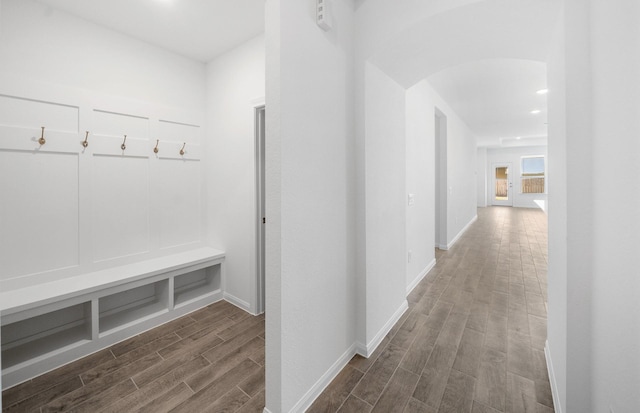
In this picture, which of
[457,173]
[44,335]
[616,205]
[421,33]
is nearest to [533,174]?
[457,173]

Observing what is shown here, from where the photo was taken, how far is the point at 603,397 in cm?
101

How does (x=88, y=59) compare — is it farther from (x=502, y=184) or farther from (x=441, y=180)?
(x=502, y=184)

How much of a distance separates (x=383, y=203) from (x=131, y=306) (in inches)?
107

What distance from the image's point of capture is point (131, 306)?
2580 mm

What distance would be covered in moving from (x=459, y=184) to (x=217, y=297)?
18.8 feet

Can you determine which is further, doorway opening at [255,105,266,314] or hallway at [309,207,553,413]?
doorway opening at [255,105,266,314]

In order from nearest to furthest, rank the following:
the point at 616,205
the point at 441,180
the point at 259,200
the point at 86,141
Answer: the point at 616,205, the point at 86,141, the point at 259,200, the point at 441,180

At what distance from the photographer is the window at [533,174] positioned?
11203mm

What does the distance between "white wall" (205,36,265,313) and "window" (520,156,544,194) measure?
42.8ft

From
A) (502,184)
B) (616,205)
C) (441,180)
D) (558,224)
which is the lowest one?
(558,224)

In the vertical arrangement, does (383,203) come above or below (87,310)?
above

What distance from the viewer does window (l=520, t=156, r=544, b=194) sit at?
11.2 m

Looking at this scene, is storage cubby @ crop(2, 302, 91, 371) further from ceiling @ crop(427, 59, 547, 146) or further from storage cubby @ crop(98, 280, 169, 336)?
ceiling @ crop(427, 59, 547, 146)

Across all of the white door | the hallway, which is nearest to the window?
the white door
